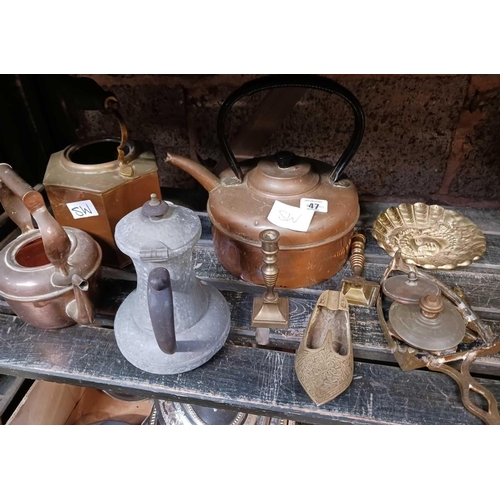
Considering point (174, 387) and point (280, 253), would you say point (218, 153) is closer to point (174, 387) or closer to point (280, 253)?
point (280, 253)

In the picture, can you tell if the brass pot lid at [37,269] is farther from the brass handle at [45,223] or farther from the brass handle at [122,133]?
the brass handle at [122,133]

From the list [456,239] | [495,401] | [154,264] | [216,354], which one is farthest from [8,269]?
[456,239]

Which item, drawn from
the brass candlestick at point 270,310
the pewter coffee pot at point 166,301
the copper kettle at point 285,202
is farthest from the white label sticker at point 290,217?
the pewter coffee pot at point 166,301

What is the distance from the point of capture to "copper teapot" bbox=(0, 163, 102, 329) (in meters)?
0.81

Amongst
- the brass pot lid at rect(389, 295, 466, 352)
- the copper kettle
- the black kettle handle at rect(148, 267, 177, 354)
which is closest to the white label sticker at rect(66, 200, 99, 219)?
the copper kettle

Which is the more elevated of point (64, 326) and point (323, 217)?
point (323, 217)

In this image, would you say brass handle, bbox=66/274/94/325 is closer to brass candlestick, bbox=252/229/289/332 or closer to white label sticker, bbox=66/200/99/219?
white label sticker, bbox=66/200/99/219

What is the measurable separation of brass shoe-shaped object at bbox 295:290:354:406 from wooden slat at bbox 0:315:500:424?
0.11 ft

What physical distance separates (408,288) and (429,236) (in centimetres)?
29

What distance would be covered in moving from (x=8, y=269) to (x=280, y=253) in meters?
0.59

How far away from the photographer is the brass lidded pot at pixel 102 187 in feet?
3.35

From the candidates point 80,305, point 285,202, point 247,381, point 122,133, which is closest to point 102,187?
point 122,133

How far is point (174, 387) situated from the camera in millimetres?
872

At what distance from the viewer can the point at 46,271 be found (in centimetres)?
90
